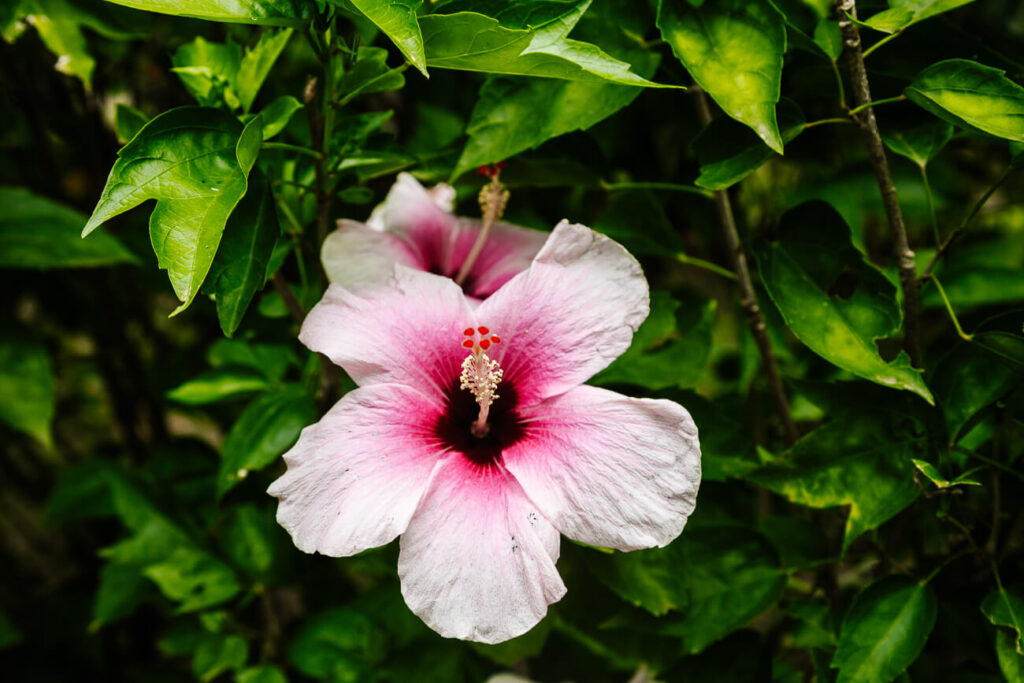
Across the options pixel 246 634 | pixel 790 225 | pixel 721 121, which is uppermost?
pixel 721 121

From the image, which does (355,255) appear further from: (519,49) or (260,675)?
(260,675)

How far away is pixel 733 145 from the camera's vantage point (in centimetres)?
98

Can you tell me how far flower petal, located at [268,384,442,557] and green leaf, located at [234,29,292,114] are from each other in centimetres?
41

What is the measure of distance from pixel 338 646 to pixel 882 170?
3.74 feet

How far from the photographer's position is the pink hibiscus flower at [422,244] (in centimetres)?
102

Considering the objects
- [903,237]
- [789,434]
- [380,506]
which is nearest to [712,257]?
[789,434]

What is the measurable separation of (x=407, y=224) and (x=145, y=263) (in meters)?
0.81

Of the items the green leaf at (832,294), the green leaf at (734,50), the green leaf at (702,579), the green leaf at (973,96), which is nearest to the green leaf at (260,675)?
the green leaf at (702,579)

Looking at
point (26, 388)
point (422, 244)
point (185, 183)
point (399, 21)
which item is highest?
point (399, 21)

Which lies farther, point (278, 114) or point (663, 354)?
point (663, 354)

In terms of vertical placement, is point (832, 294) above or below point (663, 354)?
above

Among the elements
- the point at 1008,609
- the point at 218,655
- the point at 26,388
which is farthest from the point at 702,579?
the point at 26,388

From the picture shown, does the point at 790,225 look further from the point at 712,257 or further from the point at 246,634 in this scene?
the point at 246,634

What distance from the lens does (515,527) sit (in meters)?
0.83
